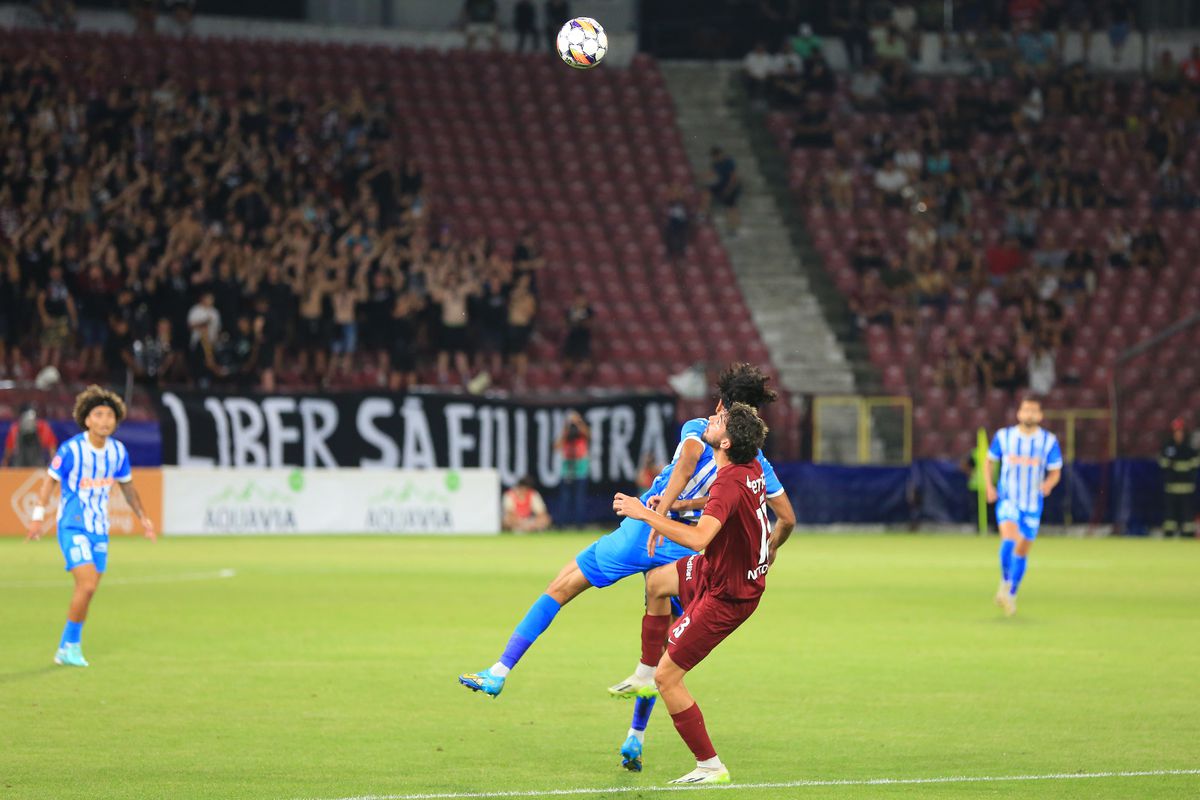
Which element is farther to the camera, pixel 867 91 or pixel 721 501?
pixel 867 91

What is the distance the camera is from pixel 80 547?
13.6 meters

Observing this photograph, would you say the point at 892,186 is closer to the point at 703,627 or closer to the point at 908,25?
the point at 908,25

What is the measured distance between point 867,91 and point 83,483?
1315 inches

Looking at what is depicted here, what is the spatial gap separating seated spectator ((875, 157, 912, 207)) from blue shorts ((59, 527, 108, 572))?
30.4 m

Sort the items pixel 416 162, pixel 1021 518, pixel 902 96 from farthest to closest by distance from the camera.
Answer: pixel 902 96 < pixel 416 162 < pixel 1021 518

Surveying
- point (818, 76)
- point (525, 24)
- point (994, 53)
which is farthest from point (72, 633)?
point (994, 53)

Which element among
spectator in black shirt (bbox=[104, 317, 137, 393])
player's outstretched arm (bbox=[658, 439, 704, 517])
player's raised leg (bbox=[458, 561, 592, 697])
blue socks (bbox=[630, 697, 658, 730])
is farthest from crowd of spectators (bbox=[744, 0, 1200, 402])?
blue socks (bbox=[630, 697, 658, 730])

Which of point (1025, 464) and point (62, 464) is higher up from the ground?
point (62, 464)

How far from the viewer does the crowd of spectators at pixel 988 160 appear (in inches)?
1538

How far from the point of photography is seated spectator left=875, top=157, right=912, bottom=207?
137 ft

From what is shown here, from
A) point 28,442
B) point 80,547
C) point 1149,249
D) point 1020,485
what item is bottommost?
point 28,442

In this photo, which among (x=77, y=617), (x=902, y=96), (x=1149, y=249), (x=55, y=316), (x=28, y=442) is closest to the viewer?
(x=77, y=617)

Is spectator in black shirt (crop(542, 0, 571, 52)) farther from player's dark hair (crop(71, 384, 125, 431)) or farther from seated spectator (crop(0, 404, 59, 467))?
player's dark hair (crop(71, 384, 125, 431))

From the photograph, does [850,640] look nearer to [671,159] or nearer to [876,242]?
[876,242]
